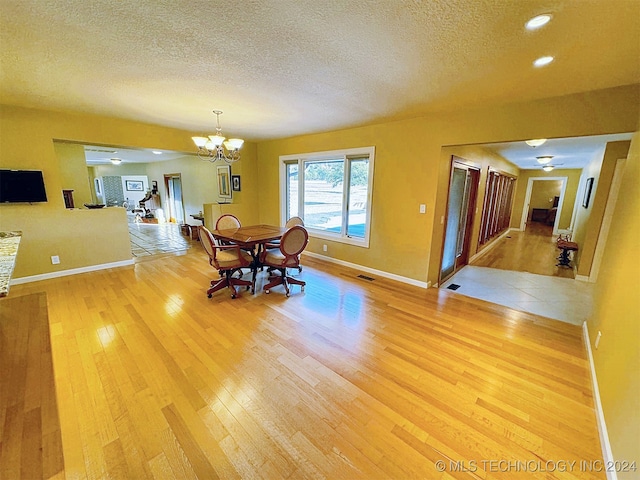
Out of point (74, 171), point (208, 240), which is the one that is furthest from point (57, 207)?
point (208, 240)

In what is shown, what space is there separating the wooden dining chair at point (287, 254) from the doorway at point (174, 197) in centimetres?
630

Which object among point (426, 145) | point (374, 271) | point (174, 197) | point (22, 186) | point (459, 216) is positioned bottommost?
point (374, 271)

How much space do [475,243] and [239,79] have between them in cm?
557

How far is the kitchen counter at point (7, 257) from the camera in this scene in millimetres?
1642

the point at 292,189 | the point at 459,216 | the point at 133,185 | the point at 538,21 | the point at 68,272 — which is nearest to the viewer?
the point at 538,21

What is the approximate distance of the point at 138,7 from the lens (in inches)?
56.6

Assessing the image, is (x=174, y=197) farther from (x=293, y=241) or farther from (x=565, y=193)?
(x=565, y=193)

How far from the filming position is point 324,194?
5.16 m

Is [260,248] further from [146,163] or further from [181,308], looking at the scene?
[146,163]

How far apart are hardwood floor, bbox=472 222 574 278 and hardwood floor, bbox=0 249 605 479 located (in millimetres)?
2642

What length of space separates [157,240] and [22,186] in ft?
10.7

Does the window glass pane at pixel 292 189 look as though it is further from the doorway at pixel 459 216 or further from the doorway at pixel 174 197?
the doorway at pixel 174 197

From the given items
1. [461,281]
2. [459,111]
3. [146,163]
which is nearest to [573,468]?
[461,281]

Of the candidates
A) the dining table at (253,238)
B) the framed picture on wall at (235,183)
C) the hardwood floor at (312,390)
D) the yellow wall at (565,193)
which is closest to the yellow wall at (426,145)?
the hardwood floor at (312,390)
